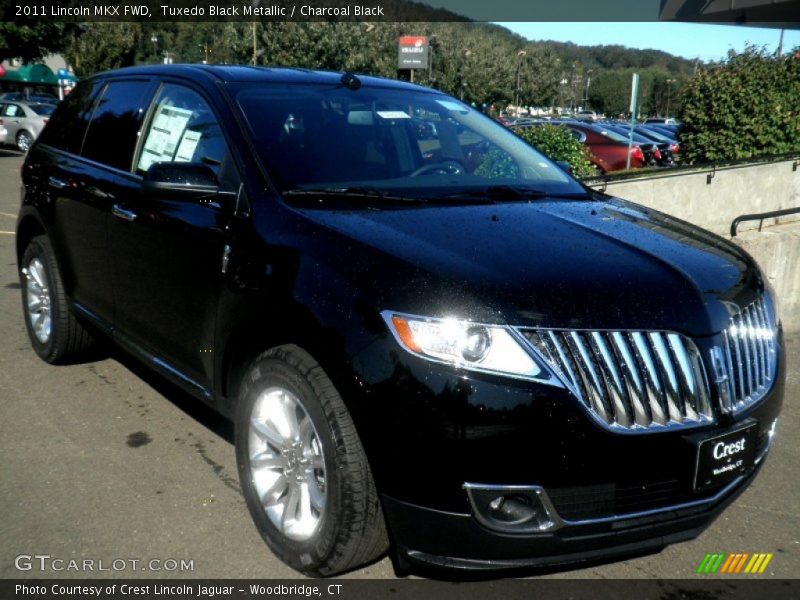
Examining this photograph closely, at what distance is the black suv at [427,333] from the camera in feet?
7.82

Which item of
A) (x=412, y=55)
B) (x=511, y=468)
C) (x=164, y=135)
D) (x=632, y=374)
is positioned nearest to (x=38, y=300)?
(x=164, y=135)

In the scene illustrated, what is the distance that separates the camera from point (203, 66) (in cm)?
392

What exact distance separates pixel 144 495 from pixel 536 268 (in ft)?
6.59

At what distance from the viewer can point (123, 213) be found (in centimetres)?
390

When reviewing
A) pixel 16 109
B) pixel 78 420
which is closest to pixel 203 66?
pixel 78 420

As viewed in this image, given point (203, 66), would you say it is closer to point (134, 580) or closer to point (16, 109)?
point (134, 580)

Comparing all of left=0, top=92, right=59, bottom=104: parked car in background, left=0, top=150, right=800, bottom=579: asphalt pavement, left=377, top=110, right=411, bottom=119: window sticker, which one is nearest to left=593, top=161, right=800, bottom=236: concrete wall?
left=0, top=150, right=800, bottom=579: asphalt pavement

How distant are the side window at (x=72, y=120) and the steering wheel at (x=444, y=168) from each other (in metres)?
2.12

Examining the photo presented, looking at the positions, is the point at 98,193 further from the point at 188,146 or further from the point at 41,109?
the point at 41,109

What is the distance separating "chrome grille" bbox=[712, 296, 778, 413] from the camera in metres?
2.62

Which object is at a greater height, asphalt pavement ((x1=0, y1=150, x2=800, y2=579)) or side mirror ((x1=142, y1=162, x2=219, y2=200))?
side mirror ((x1=142, y1=162, x2=219, y2=200))

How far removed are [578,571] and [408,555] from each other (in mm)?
857
